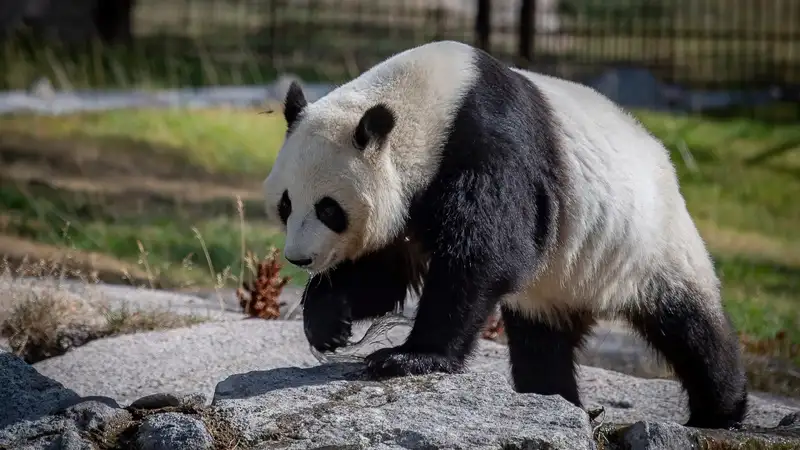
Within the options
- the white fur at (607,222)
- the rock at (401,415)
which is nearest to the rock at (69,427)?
the rock at (401,415)

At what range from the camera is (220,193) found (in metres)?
11.5

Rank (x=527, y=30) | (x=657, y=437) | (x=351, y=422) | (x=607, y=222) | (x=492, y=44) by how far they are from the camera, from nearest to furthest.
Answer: (x=351, y=422), (x=657, y=437), (x=607, y=222), (x=527, y=30), (x=492, y=44)

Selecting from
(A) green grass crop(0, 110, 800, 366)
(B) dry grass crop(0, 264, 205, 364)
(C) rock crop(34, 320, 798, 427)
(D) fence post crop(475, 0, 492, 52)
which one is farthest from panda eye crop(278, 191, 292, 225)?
(D) fence post crop(475, 0, 492, 52)

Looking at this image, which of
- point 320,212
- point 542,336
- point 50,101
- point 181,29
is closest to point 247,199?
point 50,101

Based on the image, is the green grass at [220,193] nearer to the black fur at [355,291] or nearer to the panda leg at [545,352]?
the panda leg at [545,352]

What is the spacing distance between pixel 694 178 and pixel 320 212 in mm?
8986

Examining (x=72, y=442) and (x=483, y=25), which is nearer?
(x=72, y=442)

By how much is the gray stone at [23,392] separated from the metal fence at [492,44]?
10975 millimetres

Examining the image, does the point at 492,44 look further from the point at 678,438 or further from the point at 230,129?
the point at 678,438

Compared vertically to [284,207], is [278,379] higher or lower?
lower

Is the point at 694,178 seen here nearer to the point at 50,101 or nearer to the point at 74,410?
the point at 50,101

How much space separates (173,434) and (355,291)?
46.3 inches

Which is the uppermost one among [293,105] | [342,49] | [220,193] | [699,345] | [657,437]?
[293,105]

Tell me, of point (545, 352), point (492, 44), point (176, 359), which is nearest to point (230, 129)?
point (492, 44)
